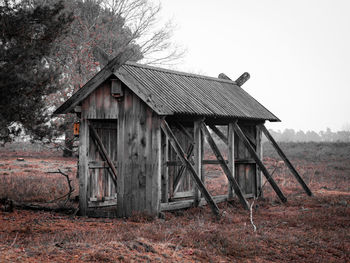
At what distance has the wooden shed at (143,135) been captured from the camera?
409 inches

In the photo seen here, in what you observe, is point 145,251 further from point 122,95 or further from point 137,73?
point 137,73

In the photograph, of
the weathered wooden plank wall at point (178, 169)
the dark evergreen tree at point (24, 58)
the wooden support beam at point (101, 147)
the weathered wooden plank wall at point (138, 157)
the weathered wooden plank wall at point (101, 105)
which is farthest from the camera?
the weathered wooden plank wall at point (178, 169)

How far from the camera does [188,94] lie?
1216cm

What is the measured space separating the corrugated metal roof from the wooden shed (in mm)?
26

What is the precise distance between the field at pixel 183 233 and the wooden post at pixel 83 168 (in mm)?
580

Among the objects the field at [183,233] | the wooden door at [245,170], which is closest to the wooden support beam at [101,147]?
the field at [183,233]

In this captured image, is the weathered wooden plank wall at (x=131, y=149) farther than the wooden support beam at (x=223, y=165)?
No

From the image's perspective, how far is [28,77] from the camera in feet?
36.1

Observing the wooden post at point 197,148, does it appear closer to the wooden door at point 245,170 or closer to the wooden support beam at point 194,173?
the wooden support beam at point 194,173

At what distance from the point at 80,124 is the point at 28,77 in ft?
6.08

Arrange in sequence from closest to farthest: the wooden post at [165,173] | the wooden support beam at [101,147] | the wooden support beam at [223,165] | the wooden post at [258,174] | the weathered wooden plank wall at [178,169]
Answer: the wooden support beam at [223,165] → the wooden support beam at [101,147] → the wooden post at [165,173] → the weathered wooden plank wall at [178,169] → the wooden post at [258,174]

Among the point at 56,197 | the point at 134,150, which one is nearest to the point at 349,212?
the point at 134,150

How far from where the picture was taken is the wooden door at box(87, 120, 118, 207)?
11891mm

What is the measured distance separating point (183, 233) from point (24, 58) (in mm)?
6630
